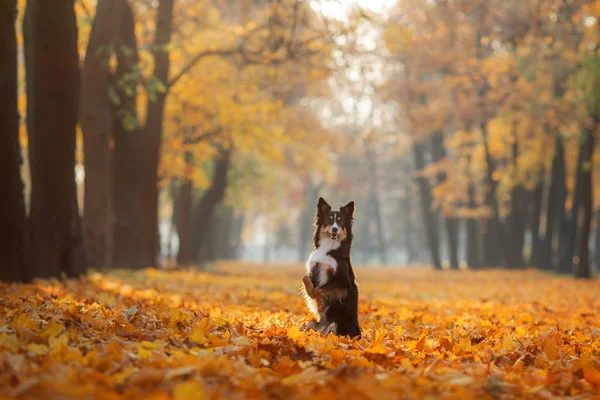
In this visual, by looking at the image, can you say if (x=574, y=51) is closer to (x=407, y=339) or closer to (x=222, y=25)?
(x=222, y=25)

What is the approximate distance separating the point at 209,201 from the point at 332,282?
74.6 feet

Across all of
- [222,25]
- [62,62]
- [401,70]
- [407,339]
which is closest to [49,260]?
[62,62]

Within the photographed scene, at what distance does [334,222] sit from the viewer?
6469mm

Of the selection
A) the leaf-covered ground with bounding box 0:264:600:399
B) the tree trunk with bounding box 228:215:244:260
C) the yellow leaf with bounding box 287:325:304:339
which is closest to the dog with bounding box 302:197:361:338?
A: the leaf-covered ground with bounding box 0:264:600:399

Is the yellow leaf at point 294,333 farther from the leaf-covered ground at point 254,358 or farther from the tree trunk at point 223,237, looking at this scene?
the tree trunk at point 223,237

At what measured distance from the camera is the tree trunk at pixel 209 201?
28438 mm

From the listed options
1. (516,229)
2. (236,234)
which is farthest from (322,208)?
(236,234)

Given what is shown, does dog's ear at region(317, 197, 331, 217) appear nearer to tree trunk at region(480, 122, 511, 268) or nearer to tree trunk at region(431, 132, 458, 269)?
tree trunk at region(480, 122, 511, 268)

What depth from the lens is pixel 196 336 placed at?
16.9ft

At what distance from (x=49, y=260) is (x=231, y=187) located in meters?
21.7

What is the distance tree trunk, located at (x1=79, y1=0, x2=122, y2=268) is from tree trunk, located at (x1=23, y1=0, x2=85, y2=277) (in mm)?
3084

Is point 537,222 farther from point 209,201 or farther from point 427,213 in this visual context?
point 209,201

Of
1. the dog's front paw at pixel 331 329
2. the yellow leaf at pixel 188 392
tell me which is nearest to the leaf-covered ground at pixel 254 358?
the yellow leaf at pixel 188 392

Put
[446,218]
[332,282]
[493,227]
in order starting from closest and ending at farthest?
[332,282] < [493,227] < [446,218]
